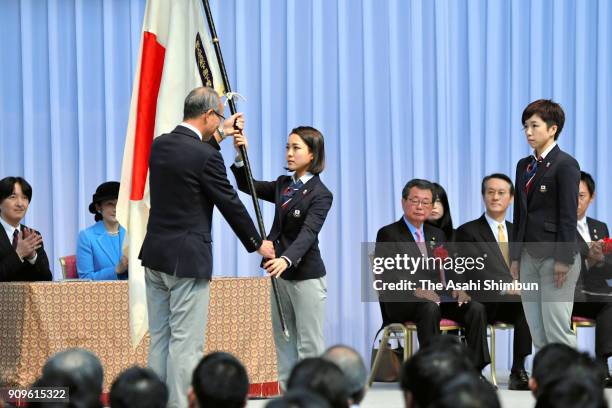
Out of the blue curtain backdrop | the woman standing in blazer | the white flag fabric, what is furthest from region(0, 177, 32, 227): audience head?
the woman standing in blazer

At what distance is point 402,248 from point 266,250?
175cm

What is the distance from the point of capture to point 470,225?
593cm

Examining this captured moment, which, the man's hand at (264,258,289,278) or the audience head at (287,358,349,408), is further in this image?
the man's hand at (264,258,289,278)

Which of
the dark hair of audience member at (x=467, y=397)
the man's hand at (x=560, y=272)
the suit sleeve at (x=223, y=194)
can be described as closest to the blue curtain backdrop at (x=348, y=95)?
the man's hand at (x=560, y=272)

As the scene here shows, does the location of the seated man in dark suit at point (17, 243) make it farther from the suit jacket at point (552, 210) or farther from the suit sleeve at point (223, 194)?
the suit jacket at point (552, 210)

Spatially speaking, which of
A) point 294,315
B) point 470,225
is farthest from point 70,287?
point 470,225

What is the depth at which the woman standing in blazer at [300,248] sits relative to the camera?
14.3 ft

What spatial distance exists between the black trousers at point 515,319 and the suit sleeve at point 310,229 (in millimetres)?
1677

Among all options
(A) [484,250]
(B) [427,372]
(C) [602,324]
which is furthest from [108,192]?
(B) [427,372]

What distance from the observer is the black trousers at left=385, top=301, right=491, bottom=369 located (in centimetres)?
548

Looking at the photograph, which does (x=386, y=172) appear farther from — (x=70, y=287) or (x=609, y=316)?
(x=70, y=287)

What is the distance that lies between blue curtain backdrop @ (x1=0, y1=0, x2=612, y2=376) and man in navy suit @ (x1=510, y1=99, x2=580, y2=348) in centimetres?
193

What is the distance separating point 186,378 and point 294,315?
0.77 meters

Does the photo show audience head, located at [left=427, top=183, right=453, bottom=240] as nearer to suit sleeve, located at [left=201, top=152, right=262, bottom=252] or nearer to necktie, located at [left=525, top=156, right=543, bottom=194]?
necktie, located at [left=525, top=156, right=543, bottom=194]
